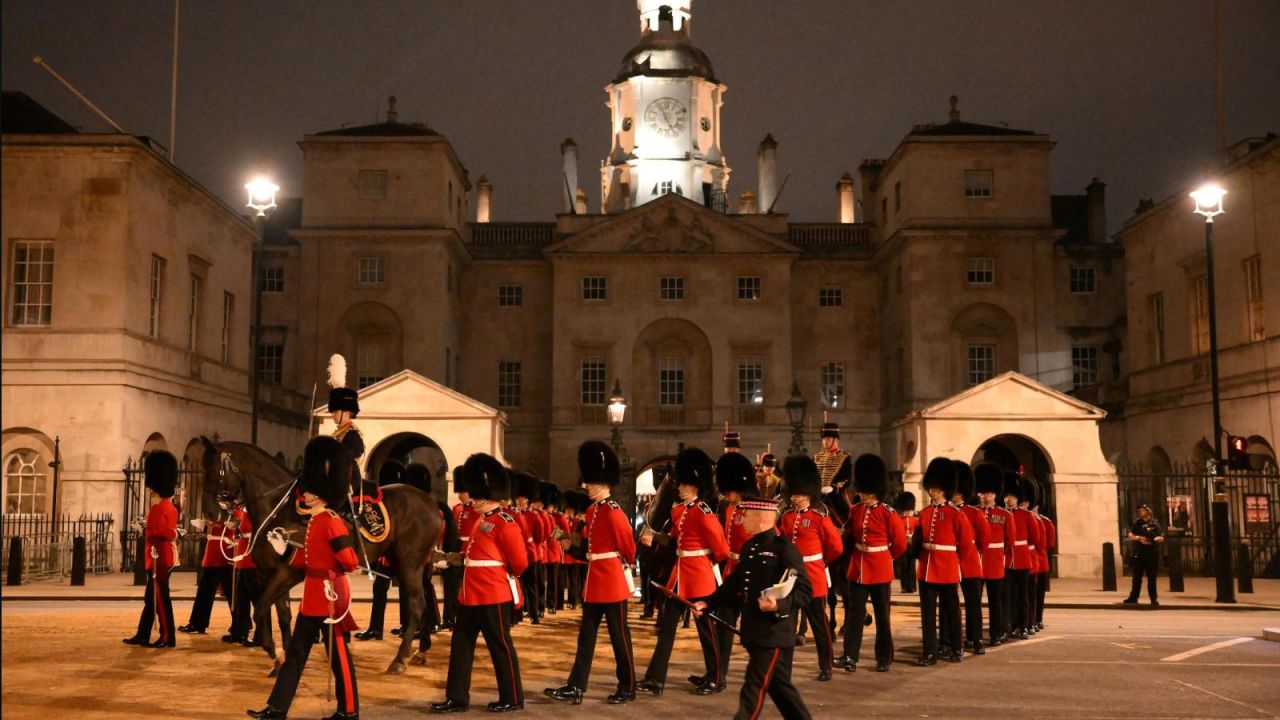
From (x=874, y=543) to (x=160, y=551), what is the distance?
7844mm

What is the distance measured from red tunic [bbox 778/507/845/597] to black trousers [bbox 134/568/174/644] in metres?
6.78

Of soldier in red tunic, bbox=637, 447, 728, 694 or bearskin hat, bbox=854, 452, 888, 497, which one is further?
bearskin hat, bbox=854, 452, 888, 497

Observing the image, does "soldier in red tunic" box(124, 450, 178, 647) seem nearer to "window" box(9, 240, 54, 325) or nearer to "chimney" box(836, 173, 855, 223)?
"window" box(9, 240, 54, 325)

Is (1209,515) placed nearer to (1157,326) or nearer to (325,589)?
(1157,326)

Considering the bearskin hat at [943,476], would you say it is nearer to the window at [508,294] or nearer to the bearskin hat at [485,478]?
the bearskin hat at [485,478]

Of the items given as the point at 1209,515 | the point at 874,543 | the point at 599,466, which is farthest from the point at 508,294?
the point at 599,466

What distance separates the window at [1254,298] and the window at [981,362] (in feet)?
57.7

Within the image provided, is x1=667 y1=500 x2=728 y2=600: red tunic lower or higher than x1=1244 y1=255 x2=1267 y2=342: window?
lower

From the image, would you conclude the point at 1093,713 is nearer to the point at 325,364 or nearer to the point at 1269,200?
the point at 1269,200

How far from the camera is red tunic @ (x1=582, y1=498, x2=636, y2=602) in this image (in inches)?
415

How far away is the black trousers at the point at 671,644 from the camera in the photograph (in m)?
10.9

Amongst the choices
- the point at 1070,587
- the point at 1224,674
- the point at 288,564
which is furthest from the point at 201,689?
the point at 1070,587

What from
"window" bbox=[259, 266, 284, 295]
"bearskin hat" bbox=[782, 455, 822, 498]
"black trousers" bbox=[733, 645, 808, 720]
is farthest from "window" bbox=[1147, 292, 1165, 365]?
"window" bbox=[259, 266, 284, 295]

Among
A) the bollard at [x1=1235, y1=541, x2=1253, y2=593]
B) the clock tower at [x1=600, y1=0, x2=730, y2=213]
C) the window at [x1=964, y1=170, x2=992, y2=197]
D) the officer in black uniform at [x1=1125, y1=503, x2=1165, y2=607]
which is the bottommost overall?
the bollard at [x1=1235, y1=541, x2=1253, y2=593]
